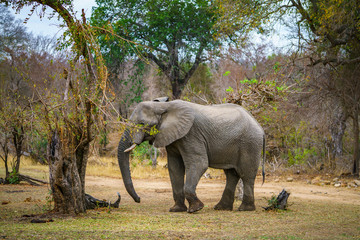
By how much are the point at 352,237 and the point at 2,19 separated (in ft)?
84.7

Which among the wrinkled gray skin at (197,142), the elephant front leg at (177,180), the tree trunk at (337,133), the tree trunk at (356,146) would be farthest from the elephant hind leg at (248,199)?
the tree trunk at (337,133)

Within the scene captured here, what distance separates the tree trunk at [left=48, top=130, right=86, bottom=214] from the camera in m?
7.18

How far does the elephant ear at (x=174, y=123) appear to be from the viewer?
8586 mm


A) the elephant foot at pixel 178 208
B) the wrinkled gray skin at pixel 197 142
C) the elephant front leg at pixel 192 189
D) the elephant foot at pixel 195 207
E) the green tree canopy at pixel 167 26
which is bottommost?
the elephant foot at pixel 178 208

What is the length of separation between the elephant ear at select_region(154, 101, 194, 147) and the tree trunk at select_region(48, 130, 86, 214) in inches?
75.9

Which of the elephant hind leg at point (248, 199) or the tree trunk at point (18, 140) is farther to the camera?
the tree trunk at point (18, 140)

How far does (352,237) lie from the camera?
6.17 m

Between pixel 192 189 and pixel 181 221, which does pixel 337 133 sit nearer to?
pixel 192 189

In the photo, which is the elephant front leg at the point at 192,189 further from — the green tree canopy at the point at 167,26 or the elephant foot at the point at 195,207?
the green tree canopy at the point at 167,26

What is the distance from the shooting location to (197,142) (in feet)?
28.7

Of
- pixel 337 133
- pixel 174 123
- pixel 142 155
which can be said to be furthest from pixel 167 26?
pixel 174 123

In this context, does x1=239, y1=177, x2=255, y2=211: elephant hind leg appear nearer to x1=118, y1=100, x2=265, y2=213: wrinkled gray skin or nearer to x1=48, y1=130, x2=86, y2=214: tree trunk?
x1=118, y1=100, x2=265, y2=213: wrinkled gray skin

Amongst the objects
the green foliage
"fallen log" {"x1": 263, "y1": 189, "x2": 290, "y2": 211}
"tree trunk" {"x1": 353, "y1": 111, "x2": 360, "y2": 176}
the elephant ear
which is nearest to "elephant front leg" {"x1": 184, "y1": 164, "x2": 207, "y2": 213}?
the elephant ear

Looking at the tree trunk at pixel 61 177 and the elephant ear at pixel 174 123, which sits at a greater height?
the elephant ear at pixel 174 123
